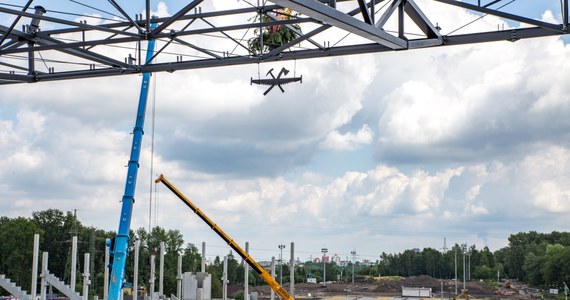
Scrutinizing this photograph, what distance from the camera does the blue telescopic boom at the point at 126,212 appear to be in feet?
120

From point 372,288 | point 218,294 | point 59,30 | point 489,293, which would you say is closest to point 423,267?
point 372,288

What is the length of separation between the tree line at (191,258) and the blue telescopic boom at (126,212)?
21007mm

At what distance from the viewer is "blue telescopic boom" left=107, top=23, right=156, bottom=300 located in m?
36.7

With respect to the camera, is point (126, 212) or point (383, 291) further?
point (383, 291)

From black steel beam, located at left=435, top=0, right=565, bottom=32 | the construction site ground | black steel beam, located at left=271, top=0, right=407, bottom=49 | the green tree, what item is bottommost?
the construction site ground

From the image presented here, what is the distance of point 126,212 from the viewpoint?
38.4 metres

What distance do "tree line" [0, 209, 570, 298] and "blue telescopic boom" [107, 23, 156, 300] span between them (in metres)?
21.0

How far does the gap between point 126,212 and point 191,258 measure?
7570 cm

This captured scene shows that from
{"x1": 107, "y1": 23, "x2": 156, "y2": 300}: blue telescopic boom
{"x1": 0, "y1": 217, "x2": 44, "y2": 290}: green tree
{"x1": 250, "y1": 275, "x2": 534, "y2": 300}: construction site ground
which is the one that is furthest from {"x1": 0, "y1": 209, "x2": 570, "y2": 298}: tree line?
{"x1": 107, "y1": 23, "x2": 156, "y2": 300}: blue telescopic boom

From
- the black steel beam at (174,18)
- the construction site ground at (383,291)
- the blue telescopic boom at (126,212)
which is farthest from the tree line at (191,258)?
the black steel beam at (174,18)

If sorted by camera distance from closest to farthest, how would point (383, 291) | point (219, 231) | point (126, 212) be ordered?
point (126, 212) → point (219, 231) → point (383, 291)

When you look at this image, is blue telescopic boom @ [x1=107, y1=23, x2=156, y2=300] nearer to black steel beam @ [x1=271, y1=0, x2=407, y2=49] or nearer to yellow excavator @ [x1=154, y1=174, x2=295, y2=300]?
yellow excavator @ [x1=154, y1=174, x2=295, y2=300]

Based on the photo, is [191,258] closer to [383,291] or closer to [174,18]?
[383,291]

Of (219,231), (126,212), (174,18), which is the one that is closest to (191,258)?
(219,231)
